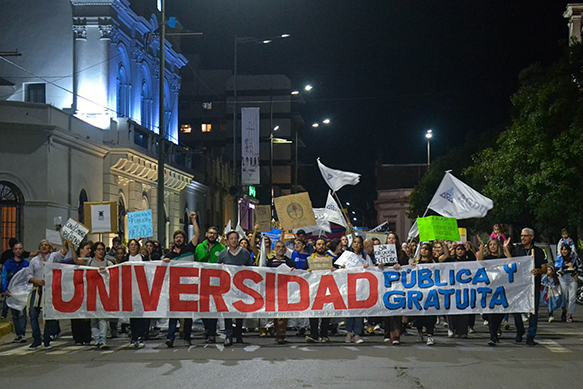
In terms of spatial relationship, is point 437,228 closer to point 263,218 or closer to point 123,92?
point 263,218

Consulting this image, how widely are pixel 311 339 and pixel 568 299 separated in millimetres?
6649

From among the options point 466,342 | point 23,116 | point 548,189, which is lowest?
point 466,342

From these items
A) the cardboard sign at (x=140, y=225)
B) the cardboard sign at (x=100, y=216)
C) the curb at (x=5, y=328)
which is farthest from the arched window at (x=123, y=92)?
the curb at (x=5, y=328)

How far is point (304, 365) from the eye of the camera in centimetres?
1048

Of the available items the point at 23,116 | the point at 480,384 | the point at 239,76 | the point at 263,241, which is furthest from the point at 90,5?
the point at 239,76

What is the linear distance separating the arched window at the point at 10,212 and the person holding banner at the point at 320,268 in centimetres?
1405

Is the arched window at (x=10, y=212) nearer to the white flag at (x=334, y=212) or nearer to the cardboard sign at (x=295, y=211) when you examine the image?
the cardboard sign at (x=295, y=211)

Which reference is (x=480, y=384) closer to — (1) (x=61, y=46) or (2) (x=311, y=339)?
(2) (x=311, y=339)

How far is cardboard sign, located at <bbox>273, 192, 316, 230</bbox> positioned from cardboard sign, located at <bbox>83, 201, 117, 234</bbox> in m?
3.91

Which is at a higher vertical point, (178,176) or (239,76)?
(239,76)

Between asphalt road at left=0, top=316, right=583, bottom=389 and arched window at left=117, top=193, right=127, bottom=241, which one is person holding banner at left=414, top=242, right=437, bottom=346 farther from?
arched window at left=117, top=193, right=127, bottom=241

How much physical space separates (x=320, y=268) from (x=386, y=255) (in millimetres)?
1268

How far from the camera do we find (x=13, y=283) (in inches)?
537

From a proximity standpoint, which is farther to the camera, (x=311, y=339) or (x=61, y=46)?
(x=61, y=46)
